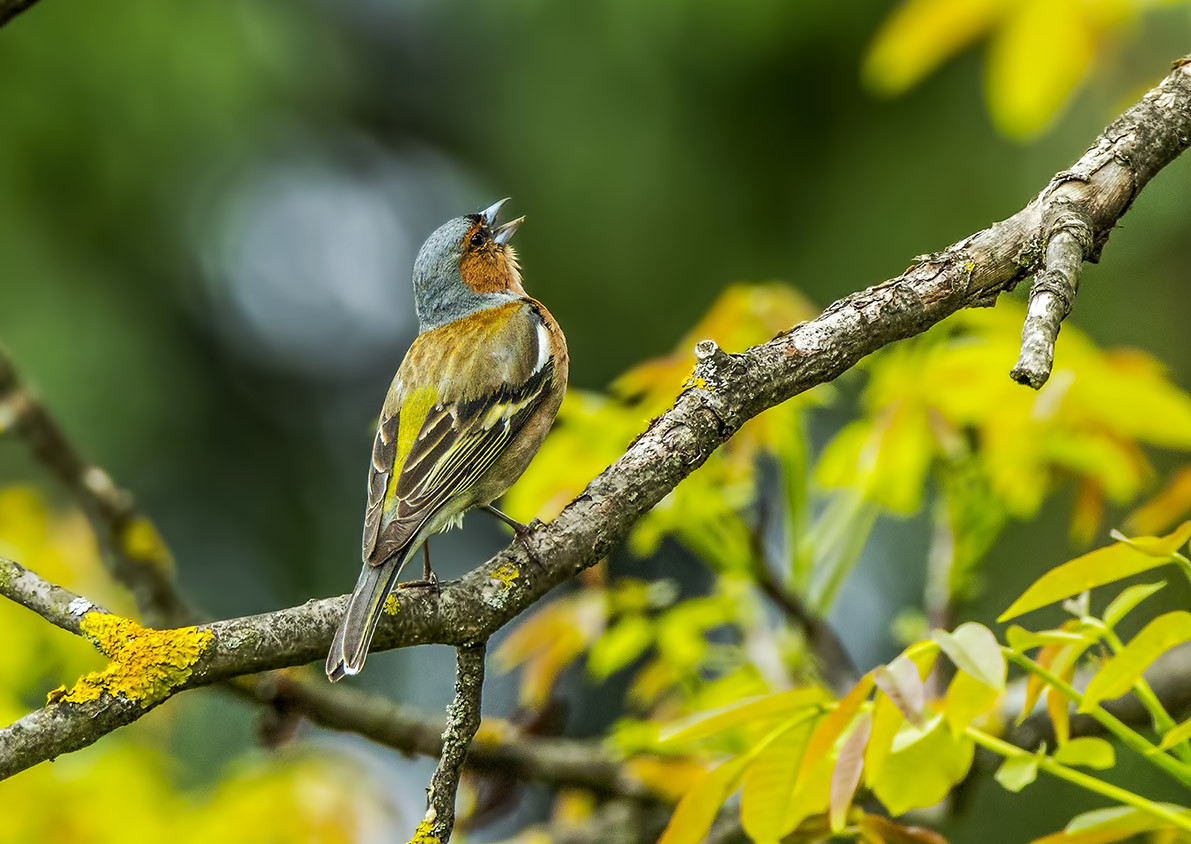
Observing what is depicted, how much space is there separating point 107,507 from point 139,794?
1046 mm

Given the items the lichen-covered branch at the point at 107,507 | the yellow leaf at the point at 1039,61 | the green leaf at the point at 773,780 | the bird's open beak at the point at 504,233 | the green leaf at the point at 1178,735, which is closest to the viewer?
the green leaf at the point at 1178,735

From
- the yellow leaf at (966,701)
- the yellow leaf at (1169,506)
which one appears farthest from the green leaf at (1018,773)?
the yellow leaf at (1169,506)

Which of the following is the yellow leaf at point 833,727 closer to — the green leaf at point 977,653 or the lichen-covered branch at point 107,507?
the green leaf at point 977,653

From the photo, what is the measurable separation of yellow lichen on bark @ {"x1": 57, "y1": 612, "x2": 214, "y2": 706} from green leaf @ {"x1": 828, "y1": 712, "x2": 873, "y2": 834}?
3.38 feet

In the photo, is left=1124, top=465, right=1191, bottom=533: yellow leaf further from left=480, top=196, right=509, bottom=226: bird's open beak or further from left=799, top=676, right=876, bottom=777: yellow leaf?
left=480, top=196, right=509, bottom=226: bird's open beak

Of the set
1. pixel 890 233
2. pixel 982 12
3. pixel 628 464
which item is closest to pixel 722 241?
pixel 890 233

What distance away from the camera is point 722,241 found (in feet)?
25.9

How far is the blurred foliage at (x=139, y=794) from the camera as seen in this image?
3.41m

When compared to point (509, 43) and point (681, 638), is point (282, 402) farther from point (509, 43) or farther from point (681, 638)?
point (681, 638)

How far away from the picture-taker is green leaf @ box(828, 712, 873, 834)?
1.79 metres

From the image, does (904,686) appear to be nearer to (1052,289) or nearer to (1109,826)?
(1109,826)

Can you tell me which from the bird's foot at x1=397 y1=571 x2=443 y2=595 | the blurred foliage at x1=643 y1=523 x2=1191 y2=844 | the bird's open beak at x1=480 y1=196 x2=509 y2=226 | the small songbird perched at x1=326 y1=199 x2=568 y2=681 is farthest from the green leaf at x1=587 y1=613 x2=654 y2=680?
the bird's open beak at x1=480 y1=196 x2=509 y2=226

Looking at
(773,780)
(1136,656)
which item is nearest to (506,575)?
(773,780)

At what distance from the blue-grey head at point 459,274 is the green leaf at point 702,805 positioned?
253cm
